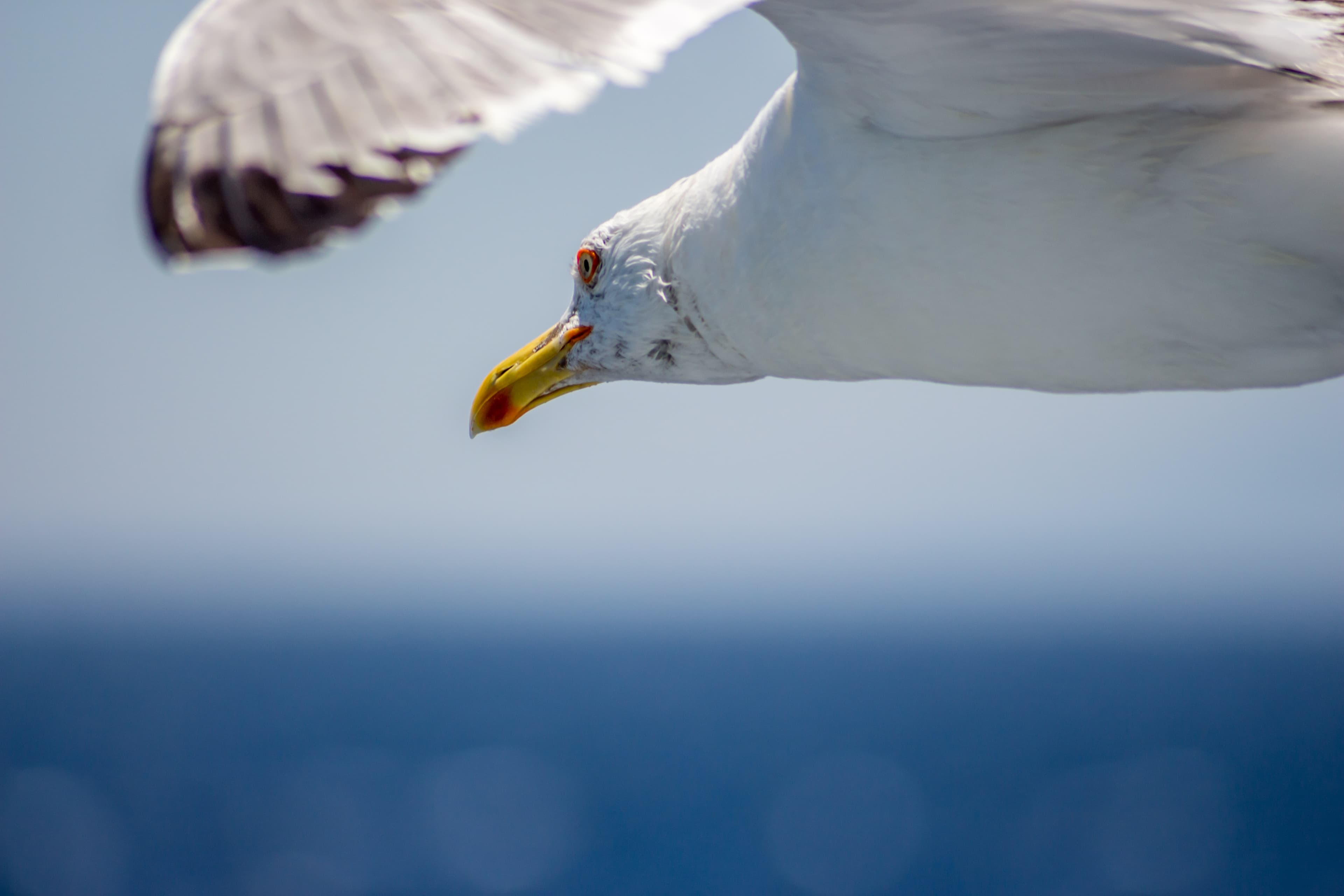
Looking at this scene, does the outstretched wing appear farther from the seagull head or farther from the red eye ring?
the red eye ring

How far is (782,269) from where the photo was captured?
1615 millimetres

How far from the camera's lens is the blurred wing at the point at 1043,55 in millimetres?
1113

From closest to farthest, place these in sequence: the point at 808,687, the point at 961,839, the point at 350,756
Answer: the point at 961,839, the point at 350,756, the point at 808,687

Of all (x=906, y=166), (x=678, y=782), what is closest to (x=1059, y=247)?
(x=906, y=166)

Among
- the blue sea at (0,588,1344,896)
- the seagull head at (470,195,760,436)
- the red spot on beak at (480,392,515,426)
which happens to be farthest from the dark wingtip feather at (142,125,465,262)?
the blue sea at (0,588,1344,896)

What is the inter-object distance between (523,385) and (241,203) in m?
1.60

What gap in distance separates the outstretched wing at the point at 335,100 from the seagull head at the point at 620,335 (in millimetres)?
1163

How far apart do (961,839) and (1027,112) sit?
27499 mm

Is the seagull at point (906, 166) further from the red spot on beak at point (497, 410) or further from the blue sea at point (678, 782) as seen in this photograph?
the blue sea at point (678, 782)

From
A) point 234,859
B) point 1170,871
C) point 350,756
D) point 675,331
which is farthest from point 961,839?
point 675,331

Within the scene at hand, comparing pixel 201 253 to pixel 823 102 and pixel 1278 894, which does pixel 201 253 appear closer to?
pixel 823 102

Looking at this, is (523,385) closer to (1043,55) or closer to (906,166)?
(906,166)

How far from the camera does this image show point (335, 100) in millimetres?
689

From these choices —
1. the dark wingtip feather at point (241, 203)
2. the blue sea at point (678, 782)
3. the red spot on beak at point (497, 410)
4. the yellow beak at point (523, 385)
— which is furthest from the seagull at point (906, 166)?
the blue sea at point (678, 782)
